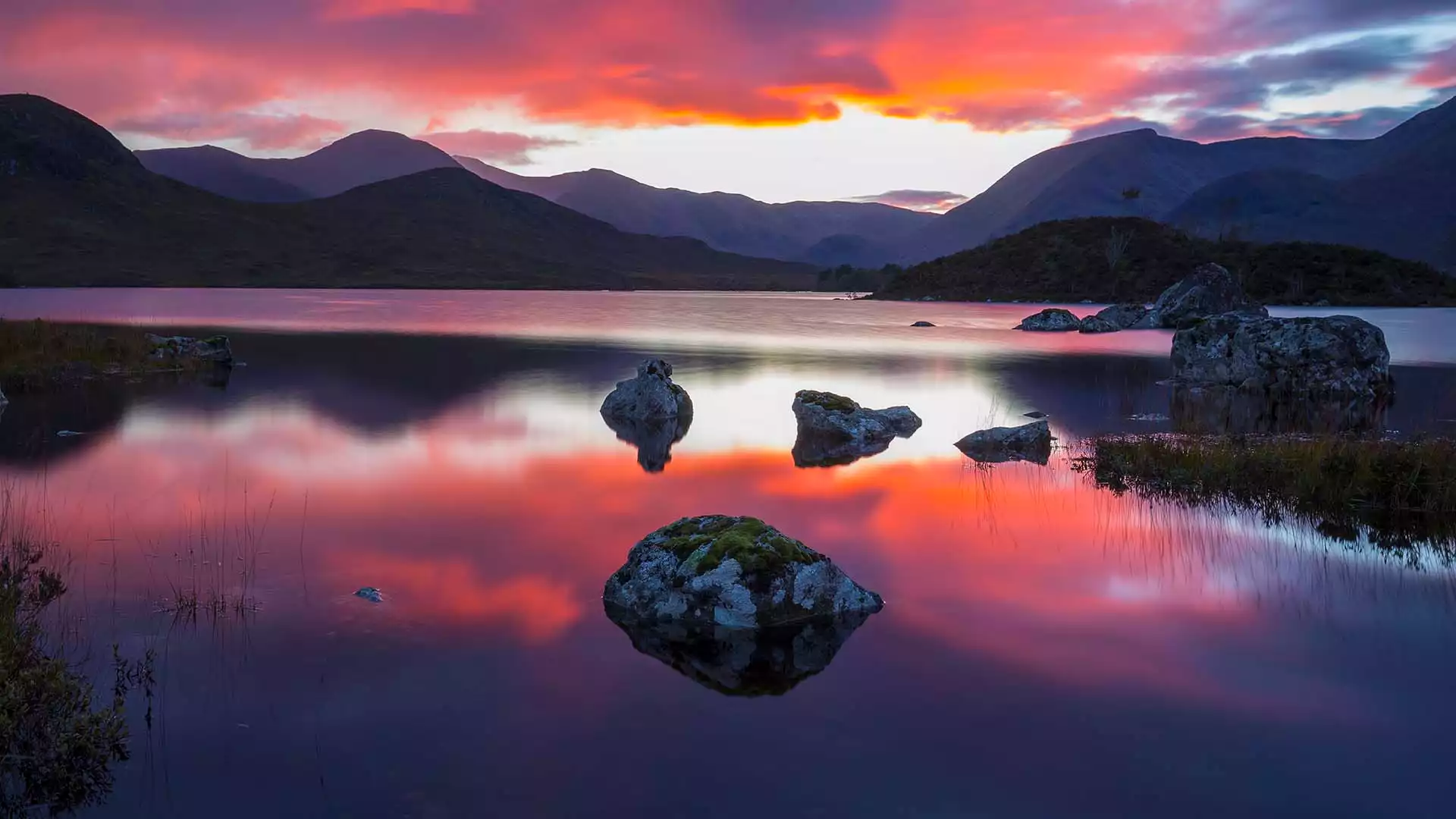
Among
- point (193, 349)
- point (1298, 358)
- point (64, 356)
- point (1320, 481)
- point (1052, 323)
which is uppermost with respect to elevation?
point (1052, 323)

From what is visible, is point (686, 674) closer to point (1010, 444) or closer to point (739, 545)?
point (739, 545)

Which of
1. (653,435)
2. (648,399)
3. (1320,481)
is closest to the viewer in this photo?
(1320,481)

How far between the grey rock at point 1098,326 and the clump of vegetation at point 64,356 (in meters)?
52.0

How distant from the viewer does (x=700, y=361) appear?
37.8m

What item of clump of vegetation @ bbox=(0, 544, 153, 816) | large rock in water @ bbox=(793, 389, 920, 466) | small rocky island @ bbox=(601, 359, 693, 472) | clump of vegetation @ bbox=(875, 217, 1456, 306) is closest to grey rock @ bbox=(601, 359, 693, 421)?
small rocky island @ bbox=(601, 359, 693, 472)

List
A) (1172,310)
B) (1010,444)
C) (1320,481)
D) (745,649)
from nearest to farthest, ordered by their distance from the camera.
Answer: (745,649), (1320,481), (1010,444), (1172,310)

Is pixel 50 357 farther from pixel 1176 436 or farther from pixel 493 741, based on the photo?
pixel 1176 436

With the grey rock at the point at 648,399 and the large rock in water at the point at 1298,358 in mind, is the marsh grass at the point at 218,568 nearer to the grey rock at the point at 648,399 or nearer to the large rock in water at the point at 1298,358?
the grey rock at the point at 648,399

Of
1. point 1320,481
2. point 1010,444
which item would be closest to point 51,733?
point 1320,481

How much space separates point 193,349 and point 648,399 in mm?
19922

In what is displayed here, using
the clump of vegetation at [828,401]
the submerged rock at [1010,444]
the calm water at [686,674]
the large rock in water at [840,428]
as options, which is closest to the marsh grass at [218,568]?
the calm water at [686,674]

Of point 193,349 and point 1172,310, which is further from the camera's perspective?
point 1172,310

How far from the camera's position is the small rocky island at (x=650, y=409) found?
20.2 metres

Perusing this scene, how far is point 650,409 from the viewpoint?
21.8 m
